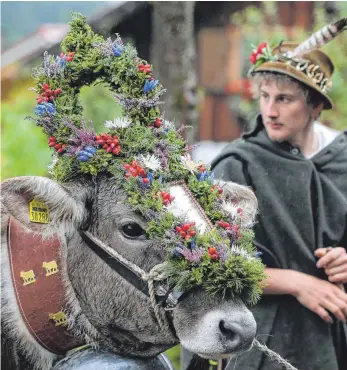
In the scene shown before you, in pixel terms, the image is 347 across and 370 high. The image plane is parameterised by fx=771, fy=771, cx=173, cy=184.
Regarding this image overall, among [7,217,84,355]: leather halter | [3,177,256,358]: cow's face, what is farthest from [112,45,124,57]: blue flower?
[7,217,84,355]: leather halter

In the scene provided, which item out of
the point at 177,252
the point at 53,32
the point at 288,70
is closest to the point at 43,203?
the point at 177,252

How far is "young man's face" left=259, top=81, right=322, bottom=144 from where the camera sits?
420cm

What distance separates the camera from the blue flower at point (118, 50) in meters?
3.32

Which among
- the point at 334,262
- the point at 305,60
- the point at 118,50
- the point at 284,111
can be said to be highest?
the point at 118,50

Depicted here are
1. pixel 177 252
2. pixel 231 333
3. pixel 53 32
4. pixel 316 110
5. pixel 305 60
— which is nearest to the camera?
pixel 231 333

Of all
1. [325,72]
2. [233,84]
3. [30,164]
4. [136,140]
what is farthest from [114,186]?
[233,84]

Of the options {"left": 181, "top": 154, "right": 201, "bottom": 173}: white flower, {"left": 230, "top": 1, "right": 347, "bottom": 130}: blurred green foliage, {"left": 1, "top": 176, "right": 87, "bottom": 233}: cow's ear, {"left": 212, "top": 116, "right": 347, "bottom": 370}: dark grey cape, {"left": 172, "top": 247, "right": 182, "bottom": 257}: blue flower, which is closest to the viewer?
{"left": 172, "top": 247, "right": 182, "bottom": 257}: blue flower

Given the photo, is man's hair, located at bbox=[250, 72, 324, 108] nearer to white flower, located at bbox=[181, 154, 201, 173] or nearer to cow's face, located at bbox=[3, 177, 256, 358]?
white flower, located at bbox=[181, 154, 201, 173]

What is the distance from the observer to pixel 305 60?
4285 millimetres

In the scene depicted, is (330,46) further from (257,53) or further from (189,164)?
(189,164)

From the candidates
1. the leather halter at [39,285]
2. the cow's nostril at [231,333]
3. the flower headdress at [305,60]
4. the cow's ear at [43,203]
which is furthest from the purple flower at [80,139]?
the flower headdress at [305,60]

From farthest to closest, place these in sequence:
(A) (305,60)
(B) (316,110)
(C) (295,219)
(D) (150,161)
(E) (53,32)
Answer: (E) (53,32), (B) (316,110), (A) (305,60), (C) (295,219), (D) (150,161)

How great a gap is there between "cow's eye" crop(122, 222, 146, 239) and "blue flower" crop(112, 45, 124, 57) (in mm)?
738

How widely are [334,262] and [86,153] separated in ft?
5.06
